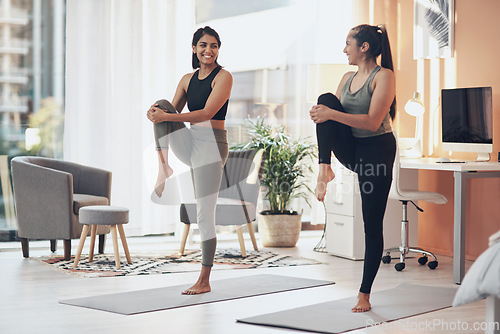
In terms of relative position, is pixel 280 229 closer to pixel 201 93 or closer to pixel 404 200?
pixel 404 200

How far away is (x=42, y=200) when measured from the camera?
5.05 m

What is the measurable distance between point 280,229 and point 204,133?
2.35 metres

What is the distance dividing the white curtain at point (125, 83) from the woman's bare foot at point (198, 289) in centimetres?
205

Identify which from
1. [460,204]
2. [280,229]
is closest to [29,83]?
[280,229]

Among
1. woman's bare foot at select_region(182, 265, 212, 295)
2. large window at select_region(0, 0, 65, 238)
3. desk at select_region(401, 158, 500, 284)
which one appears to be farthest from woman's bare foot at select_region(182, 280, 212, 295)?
large window at select_region(0, 0, 65, 238)

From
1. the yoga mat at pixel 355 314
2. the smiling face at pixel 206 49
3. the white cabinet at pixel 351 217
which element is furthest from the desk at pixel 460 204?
the smiling face at pixel 206 49

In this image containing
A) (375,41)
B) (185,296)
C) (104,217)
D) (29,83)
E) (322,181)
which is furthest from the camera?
(29,83)

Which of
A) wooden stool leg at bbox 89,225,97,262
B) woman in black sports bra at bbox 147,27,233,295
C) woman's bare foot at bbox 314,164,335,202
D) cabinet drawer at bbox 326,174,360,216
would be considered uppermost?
woman in black sports bra at bbox 147,27,233,295

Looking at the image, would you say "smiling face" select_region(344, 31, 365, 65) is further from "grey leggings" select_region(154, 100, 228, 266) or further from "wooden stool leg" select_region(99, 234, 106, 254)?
"wooden stool leg" select_region(99, 234, 106, 254)

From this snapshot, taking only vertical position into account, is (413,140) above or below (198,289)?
above

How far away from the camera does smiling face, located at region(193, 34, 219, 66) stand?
3.71 meters

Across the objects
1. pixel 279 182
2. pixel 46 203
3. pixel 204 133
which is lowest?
pixel 46 203

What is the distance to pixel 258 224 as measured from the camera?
604cm

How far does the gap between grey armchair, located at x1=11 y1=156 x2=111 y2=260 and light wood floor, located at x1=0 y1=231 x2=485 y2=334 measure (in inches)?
9.9
